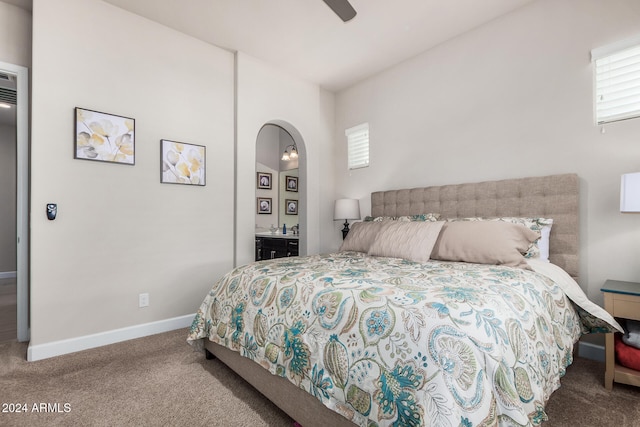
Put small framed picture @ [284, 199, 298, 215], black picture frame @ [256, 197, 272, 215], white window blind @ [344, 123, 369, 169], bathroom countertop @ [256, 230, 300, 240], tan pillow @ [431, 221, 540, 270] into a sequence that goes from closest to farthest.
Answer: tan pillow @ [431, 221, 540, 270] → white window blind @ [344, 123, 369, 169] → bathroom countertop @ [256, 230, 300, 240] → black picture frame @ [256, 197, 272, 215] → small framed picture @ [284, 199, 298, 215]

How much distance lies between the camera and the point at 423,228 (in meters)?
2.57

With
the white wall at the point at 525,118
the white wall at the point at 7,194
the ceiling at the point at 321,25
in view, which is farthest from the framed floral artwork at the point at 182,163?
the white wall at the point at 7,194

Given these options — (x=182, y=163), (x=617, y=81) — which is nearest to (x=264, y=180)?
(x=182, y=163)

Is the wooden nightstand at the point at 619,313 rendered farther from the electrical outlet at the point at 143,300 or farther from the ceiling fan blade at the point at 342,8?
the electrical outlet at the point at 143,300

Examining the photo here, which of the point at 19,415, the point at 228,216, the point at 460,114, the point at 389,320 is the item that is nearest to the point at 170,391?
the point at 19,415

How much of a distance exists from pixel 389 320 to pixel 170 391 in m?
1.51

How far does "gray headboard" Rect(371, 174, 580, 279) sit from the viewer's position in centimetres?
239

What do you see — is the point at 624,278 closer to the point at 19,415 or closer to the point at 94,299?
the point at 19,415

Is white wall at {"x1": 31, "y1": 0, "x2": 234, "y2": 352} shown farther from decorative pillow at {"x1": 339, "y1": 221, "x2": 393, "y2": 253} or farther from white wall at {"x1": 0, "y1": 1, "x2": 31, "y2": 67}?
decorative pillow at {"x1": 339, "y1": 221, "x2": 393, "y2": 253}

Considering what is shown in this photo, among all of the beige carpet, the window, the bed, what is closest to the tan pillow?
the bed

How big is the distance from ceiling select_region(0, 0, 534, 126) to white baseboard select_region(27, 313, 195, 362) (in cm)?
268

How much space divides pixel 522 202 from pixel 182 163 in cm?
306

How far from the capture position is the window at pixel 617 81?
2211mm

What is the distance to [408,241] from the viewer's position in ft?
8.29
